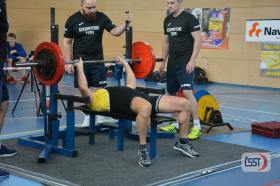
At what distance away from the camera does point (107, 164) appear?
3781 mm

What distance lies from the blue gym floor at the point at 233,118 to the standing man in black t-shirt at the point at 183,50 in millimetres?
525

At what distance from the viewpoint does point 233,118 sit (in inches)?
239

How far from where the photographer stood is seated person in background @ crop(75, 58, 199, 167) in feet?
12.3

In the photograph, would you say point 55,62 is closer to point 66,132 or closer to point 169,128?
point 66,132

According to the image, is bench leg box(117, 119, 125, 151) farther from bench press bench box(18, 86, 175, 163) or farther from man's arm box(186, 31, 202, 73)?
man's arm box(186, 31, 202, 73)

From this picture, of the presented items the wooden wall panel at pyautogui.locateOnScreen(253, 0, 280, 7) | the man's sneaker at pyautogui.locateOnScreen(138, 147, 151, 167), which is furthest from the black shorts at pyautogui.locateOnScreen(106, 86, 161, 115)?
the wooden wall panel at pyautogui.locateOnScreen(253, 0, 280, 7)

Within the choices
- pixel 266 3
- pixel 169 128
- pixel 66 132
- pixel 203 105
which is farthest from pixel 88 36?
pixel 266 3

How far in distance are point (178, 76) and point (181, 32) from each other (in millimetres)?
441

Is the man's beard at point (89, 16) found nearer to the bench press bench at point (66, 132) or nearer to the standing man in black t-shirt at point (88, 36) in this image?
the standing man in black t-shirt at point (88, 36)

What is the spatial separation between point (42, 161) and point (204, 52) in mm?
6797

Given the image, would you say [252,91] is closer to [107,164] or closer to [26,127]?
[26,127]

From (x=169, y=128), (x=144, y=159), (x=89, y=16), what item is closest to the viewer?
(x=144, y=159)

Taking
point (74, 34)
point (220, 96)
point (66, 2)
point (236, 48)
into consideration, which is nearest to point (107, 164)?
point (74, 34)

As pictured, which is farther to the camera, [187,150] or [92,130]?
[92,130]
